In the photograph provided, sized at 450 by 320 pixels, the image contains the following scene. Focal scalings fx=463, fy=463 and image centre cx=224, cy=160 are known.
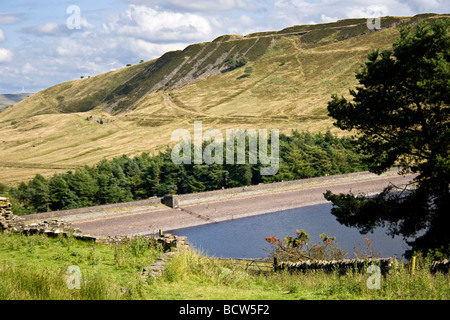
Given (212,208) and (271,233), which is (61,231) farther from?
(212,208)

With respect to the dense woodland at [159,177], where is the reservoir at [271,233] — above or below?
below

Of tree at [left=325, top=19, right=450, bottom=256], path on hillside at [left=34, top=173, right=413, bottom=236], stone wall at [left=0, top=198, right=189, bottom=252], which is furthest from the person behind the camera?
path on hillside at [left=34, top=173, right=413, bottom=236]

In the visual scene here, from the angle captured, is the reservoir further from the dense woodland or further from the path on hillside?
the dense woodland

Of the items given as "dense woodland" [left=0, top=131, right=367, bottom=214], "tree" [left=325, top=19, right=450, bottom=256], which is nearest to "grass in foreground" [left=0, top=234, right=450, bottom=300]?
"tree" [left=325, top=19, right=450, bottom=256]

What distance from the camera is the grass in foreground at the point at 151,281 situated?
10758 mm

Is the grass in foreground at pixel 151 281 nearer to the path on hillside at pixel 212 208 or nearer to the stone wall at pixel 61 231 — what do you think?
the stone wall at pixel 61 231

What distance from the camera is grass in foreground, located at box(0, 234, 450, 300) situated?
1076 centimetres

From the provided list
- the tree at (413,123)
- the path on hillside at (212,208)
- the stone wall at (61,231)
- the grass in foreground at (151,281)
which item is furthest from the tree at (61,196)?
the grass in foreground at (151,281)

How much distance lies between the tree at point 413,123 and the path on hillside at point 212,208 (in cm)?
2908

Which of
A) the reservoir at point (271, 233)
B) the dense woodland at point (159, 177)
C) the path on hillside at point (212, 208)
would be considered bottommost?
the reservoir at point (271, 233)

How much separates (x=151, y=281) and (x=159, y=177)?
64.4 meters

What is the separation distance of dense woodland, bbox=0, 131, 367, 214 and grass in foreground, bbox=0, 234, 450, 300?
150ft
